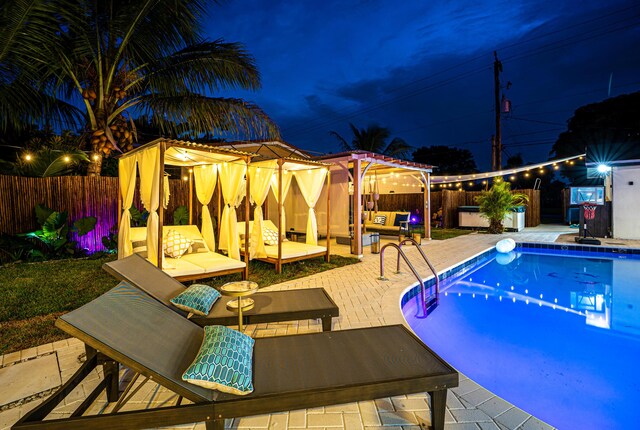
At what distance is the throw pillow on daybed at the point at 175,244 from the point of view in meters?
6.32

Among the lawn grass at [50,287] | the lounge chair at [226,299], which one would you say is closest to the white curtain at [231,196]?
the lawn grass at [50,287]

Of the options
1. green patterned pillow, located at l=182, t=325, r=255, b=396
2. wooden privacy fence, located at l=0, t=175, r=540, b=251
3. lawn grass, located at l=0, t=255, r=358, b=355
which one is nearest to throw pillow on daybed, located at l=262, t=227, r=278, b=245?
lawn grass, located at l=0, t=255, r=358, b=355

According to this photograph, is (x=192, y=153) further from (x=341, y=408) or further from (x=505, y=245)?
(x=505, y=245)

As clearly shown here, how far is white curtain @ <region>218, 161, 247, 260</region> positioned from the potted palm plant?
11.2 m

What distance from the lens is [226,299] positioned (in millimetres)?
3703

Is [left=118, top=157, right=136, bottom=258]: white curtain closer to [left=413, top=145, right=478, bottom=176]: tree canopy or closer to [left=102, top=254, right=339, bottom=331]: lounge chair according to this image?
[left=102, top=254, right=339, bottom=331]: lounge chair

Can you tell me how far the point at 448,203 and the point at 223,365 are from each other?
687 inches

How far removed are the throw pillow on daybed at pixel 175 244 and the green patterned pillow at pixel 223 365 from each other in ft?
15.1

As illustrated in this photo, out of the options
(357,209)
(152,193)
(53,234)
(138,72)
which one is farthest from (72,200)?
(357,209)

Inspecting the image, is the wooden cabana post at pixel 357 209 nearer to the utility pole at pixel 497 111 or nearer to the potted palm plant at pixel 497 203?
the potted palm plant at pixel 497 203

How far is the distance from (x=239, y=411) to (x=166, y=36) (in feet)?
27.6

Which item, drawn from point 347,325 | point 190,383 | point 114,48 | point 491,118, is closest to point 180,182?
point 114,48

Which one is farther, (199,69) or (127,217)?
(199,69)

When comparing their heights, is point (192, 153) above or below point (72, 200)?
above
